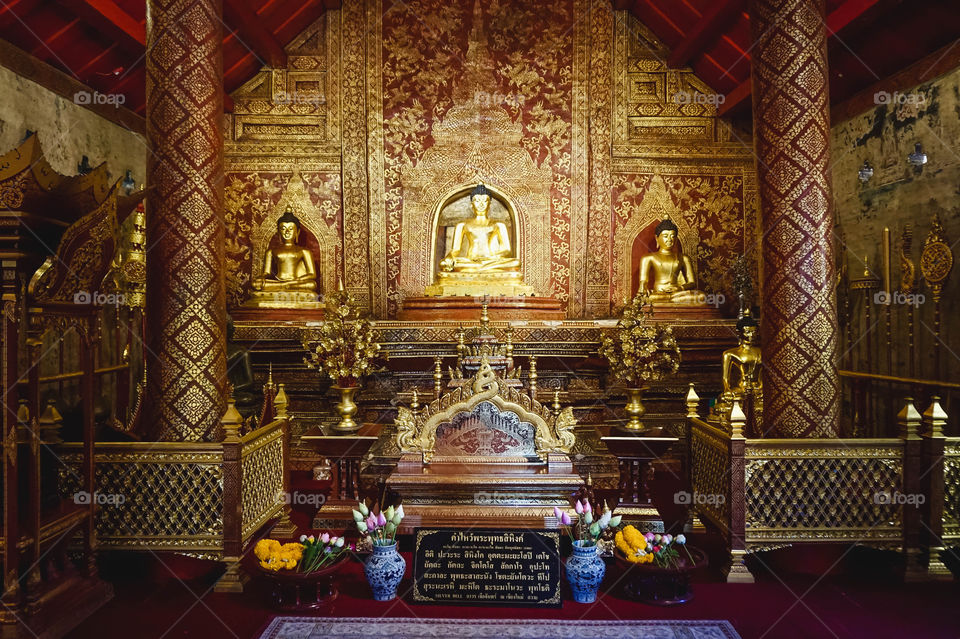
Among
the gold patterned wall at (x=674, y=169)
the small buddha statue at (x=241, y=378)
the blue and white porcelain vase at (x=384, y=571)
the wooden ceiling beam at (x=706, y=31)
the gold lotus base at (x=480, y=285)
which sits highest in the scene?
the wooden ceiling beam at (x=706, y=31)

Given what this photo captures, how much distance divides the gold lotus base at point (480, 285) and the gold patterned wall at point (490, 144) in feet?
1.85

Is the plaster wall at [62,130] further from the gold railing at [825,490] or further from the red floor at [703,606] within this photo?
the gold railing at [825,490]

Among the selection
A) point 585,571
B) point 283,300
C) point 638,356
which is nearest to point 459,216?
point 283,300

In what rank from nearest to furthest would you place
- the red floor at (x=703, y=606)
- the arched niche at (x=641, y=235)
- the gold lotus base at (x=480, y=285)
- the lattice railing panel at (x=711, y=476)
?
1. the red floor at (x=703, y=606)
2. the lattice railing panel at (x=711, y=476)
3. the gold lotus base at (x=480, y=285)
4. the arched niche at (x=641, y=235)

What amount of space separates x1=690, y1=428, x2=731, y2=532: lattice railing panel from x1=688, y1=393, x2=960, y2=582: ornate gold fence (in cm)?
8

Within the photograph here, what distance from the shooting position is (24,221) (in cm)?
314

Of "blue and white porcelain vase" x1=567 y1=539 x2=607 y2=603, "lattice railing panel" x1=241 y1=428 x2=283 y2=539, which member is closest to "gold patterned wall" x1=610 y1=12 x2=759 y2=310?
"lattice railing panel" x1=241 y1=428 x2=283 y2=539

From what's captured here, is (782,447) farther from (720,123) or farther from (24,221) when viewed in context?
(720,123)

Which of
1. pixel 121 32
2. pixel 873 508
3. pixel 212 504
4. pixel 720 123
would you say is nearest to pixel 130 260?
pixel 121 32

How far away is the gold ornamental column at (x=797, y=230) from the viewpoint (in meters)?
4.65

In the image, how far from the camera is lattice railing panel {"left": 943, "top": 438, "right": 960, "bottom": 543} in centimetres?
407

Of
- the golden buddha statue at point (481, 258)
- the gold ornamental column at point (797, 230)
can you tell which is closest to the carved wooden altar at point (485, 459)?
the gold ornamental column at point (797, 230)

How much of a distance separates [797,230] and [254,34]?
21.8 ft

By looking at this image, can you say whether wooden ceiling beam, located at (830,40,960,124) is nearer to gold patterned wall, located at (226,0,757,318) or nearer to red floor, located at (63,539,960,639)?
gold patterned wall, located at (226,0,757,318)
